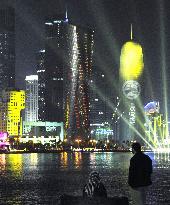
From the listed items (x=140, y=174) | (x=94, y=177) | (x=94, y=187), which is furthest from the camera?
(x=140, y=174)

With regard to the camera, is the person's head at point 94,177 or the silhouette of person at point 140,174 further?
the silhouette of person at point 140,174

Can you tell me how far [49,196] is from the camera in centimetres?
2583

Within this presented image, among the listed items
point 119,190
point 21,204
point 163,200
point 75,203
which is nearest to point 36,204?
point 21,204

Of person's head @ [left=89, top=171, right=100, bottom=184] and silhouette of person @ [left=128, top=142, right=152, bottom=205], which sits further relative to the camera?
silhouette of person @ [left=128, top=142, right=152, bottom=205]

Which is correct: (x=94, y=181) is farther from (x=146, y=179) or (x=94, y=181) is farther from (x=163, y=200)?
(x=163, y=200)

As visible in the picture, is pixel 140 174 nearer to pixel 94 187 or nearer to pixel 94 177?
pixel 94 187

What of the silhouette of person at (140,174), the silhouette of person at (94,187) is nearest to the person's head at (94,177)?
the silhouette of person at (94,187)

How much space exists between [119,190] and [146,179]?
1631 centimetres

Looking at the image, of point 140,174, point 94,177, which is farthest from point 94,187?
point 140,174

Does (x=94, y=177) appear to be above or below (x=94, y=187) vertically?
above

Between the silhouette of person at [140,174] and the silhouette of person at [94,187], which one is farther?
the silhouette of person at [140,174]

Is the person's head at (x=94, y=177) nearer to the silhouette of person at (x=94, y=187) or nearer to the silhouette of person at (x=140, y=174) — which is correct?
the silhouette of person at (x=94, y=187)

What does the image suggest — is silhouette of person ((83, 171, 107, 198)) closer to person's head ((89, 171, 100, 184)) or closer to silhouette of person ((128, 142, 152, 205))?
person's head ((89, 171, 100, 184))

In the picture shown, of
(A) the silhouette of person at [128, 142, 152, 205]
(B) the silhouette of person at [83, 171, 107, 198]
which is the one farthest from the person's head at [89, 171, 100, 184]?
(A) the silhouette of person at [128, 142, 152, 205]
